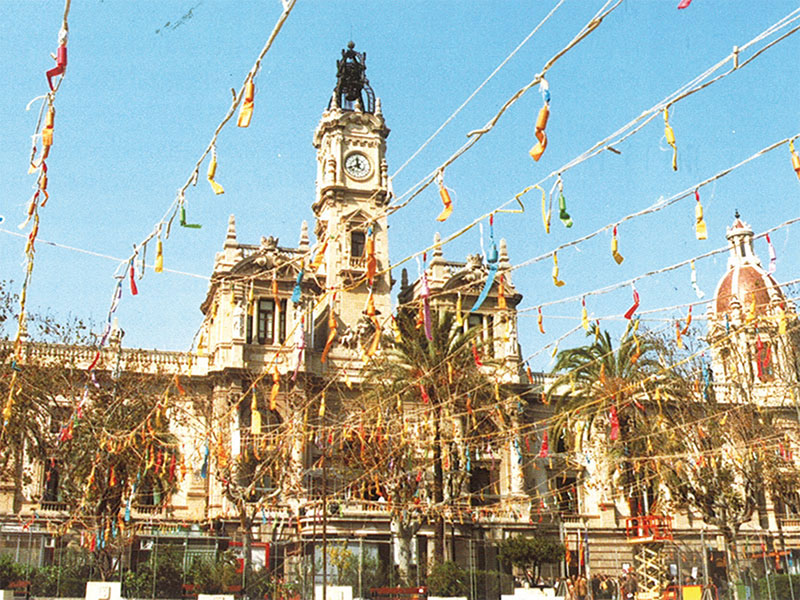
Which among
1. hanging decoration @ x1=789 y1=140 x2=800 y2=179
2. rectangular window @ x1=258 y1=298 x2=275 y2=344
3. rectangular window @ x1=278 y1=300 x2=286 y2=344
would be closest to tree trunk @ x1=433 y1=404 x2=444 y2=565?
rectangular window @ x1=278 y1=300 x2=286 y2=344

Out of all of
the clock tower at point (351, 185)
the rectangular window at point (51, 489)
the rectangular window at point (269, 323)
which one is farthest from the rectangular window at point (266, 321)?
the rectangular window at point (51, 489)

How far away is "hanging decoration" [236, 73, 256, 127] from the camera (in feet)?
28.2

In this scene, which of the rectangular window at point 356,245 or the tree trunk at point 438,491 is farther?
the rectangular window at point 356,245

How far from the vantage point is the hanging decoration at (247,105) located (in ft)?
28.2

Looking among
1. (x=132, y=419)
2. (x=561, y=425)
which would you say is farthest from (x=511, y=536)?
(x=132, y=419)

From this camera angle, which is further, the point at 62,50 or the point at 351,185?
the point at 351,185

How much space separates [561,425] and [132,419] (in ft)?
52.6

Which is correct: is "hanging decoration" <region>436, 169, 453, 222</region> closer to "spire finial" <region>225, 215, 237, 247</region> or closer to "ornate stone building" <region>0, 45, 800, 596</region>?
"ornate stone building" <region>0, 45, 800, 596</region>

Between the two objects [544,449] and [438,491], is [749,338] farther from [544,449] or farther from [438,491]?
[438,491]

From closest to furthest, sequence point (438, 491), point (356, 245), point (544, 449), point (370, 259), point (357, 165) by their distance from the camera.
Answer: point (370, 259) → point (438, 491) → point (544, 449) → point (356, 245) → point (357, 165)

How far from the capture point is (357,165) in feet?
161

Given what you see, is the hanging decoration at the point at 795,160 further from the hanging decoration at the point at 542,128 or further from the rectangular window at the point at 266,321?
the rectangular window at the point at 266,321

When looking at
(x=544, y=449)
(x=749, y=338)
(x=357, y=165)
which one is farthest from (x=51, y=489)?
(x=749, y=338)

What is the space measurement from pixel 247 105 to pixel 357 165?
40616mm
